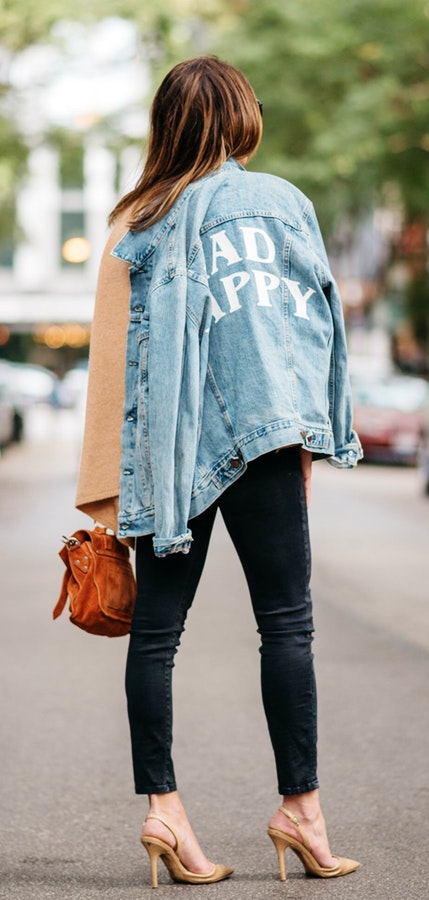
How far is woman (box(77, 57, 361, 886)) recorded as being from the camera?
117 inches

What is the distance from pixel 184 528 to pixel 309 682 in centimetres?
46

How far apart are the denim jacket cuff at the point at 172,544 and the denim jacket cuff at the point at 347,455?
418mm

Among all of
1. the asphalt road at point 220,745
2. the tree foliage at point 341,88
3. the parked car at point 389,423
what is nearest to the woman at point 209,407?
the asphalt road at point 220,745

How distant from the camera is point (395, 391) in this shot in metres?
22.2

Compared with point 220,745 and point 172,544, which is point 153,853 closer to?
point 172,544

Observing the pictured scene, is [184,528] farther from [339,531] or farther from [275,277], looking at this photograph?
[339,531]

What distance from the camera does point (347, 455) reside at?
10.4 ft

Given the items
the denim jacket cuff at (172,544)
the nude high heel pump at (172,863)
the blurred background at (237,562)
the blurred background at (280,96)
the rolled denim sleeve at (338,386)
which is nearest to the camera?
the denim jacket cuff at (172,544)

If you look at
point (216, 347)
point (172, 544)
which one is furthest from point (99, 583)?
point (216, 347)

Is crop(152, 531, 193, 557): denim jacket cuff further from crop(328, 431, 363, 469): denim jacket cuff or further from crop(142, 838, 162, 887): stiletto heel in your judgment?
crop(142, 838, 162, 887): stiletto heel

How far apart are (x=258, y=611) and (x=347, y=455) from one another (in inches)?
15.8

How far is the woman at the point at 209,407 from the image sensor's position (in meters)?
2.97

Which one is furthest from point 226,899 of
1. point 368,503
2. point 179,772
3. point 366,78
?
point 366,78

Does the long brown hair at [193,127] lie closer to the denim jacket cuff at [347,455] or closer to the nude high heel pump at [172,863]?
the denim jacket cuff at [347,455]
